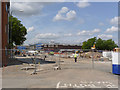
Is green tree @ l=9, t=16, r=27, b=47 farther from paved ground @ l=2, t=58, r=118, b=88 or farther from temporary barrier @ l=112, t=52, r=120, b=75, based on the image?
temporary barrier @ l=112, t=52, r=120, b=75

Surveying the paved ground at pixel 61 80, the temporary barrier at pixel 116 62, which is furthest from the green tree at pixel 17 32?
the temporary barrier at pixel 116 62

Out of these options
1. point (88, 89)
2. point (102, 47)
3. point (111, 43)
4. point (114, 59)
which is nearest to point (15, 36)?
point (114, 59)

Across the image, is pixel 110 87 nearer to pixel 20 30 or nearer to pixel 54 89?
pixel 54 89

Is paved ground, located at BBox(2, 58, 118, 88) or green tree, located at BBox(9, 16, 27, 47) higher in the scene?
green tree, located at BBox(9, 16, 27, 47)

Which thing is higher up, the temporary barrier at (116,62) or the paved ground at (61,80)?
the temporary barrier at (116,62)

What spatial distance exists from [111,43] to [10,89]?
97856 mm

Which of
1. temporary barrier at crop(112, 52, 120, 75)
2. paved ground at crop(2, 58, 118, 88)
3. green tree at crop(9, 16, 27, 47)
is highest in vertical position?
green tree at crop(9, 16, 27, 47)

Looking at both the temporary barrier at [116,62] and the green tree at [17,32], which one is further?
the green tree at [17,32]

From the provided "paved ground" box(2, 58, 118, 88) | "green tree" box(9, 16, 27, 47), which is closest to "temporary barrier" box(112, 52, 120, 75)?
"paved ground" box(2, 58, 118, 88)

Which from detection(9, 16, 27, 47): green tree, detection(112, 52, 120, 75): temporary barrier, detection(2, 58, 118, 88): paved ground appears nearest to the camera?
detection(2, 58, 118, 88): paved ground

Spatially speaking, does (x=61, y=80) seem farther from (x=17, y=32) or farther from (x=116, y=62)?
(x=17, y=32)

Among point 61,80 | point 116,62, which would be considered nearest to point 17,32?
point 116,62

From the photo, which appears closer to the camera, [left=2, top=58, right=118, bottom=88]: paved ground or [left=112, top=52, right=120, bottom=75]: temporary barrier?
[left=2, top=58, right=118, bottom=88]: paved ground

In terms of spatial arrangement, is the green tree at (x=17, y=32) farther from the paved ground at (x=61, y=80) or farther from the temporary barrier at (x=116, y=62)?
the temporary barrier at (x=116, y=62)
